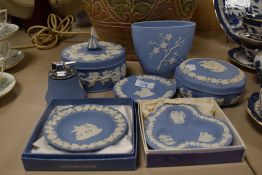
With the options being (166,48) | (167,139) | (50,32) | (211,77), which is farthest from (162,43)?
(50,32)

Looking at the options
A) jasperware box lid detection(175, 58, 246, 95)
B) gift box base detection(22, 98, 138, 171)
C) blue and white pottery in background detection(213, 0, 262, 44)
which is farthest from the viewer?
blue and white pottery in background detection(213, 0, 262, 44)

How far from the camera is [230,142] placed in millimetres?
412

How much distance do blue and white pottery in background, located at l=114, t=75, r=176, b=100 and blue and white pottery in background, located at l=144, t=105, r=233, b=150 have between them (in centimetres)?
6

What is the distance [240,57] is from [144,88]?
0.27m

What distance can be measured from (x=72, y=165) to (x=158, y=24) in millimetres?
358

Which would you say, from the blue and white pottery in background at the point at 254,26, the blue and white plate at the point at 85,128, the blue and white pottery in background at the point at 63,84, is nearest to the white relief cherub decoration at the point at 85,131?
the blue and white plate at the point at 85,128

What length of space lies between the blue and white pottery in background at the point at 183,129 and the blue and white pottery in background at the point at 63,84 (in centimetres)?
15

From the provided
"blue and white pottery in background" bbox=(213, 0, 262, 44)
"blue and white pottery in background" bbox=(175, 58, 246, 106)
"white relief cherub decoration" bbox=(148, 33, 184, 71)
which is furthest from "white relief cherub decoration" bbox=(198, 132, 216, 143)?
"blue and white pottery in background" bbox=(213, 0, 262, 44)

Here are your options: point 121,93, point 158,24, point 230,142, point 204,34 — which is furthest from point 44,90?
point 204,34

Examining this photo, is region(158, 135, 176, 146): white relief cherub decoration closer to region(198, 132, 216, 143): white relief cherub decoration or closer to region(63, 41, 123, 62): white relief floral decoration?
region(198, 132, 216, 143): white relief cherub decoration

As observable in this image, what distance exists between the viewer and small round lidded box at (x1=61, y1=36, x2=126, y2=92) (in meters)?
0.57

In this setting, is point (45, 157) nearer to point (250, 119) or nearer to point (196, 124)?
point (196, 124)

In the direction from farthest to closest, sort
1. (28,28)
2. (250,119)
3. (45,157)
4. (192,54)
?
(28,28), (192,54), (250,119), (45,157)

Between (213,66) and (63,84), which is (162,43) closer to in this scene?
(213,66)
